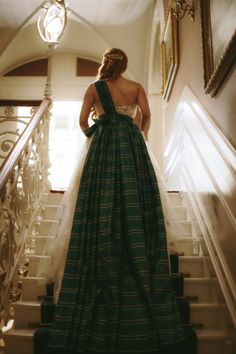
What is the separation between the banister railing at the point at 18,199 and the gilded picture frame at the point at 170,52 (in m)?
1.41

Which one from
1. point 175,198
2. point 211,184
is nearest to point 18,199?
point 211,184

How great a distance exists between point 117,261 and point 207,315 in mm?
557

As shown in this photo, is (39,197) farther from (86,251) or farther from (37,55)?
(37,55)

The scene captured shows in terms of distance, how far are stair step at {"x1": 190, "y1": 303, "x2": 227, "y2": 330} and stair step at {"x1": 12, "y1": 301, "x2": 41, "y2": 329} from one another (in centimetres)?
78

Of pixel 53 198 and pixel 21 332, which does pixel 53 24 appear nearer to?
pixel 53 198

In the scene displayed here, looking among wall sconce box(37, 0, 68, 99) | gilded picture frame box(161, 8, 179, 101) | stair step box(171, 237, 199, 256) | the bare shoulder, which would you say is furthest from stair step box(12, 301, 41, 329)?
gilded picture frame box(161, 8, 179, 101)

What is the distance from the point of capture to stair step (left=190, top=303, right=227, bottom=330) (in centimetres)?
198

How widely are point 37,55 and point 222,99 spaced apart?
17.9 feet

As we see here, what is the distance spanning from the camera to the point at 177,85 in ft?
12.5

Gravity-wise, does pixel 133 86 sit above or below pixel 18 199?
above

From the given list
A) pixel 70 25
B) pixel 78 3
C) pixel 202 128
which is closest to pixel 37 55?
pixel 70 25

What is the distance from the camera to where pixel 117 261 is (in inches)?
74.1

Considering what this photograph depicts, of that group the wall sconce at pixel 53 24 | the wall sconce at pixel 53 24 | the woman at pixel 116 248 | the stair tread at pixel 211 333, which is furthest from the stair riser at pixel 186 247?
the wall sconce at pixel 53 24
